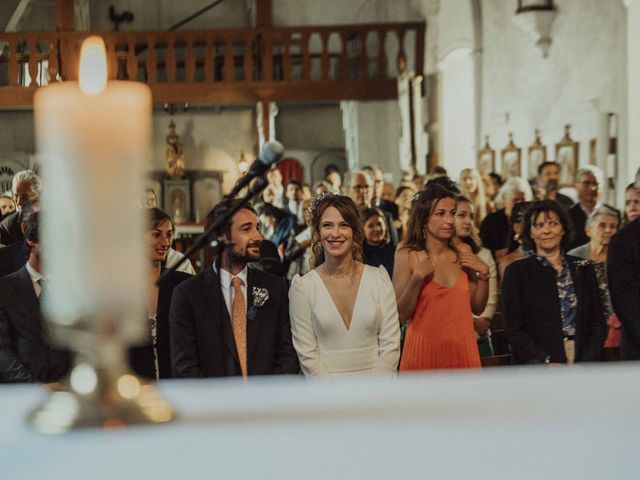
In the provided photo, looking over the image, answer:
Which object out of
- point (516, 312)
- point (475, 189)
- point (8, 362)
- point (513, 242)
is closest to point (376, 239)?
point (513, 242)

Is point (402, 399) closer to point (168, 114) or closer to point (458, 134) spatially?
point (458, 134)

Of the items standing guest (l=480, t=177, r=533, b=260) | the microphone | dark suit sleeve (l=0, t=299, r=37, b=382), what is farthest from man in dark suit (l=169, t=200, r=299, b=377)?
standing guest (l=480, t=177, r=533, b=260)

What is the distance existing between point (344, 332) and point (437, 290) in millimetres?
653

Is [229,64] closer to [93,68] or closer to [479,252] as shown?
[479,252]

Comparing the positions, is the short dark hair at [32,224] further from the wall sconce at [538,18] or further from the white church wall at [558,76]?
the wall sconce at [538,18]

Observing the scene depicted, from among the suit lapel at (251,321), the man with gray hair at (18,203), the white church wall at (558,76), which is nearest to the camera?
the suit lapel at (251,321)

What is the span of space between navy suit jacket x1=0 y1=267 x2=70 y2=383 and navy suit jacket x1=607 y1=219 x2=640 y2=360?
2596mm

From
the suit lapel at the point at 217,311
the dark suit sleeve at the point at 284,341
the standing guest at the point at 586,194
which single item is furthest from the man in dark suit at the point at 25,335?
the standing guest at the point at 586,194

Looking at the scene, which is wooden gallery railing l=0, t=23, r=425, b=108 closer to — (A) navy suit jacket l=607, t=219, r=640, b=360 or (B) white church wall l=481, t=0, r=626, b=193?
(B) white church wall l=481, t=0, r=626, b=193

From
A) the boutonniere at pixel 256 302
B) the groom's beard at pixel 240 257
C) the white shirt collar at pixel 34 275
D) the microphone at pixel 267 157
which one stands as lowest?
the boutonniere at pixel 256 302

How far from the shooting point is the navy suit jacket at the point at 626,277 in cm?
504

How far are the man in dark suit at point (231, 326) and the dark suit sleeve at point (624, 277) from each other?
168 centimetres

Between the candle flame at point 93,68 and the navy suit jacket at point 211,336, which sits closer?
the candle flame at point 93,68

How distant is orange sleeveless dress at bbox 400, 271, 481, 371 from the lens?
190 inches
